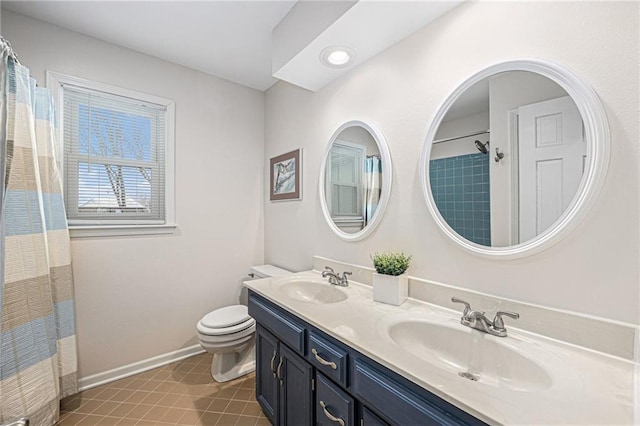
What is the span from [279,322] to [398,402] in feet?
2.41

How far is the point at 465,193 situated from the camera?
1.24 meters

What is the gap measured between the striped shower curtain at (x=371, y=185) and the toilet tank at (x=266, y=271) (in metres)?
1.04

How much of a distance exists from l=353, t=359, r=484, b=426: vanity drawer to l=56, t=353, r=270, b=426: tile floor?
1102mm

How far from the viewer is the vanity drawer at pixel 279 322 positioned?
1244 millimetres

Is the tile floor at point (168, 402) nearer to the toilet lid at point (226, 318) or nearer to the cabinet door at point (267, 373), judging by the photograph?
the cabinet door at point (267, 373)

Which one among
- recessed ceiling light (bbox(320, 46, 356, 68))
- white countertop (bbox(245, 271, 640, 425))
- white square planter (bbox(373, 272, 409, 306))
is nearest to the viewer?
white countertop (bbox(245, 271, 640, 425))

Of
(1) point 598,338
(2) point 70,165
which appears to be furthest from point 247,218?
(1) point 598,338

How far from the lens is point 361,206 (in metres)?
1.74

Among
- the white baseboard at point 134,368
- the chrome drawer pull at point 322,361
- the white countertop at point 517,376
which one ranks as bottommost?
the white baseboard at point 134,368

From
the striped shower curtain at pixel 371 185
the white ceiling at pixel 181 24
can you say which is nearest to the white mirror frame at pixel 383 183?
the striped shower curtain at pixel 371 185

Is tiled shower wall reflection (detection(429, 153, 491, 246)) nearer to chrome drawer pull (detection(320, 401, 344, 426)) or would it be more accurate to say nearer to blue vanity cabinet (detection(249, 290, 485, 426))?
blue vanity cabinet (detection(249, 290, 485, 426))

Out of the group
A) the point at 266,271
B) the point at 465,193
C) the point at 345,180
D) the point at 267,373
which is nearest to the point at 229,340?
the point at 267,373

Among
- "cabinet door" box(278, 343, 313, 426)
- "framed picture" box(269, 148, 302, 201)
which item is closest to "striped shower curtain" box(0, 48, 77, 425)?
"cabinet door" box(278, 343, 313, 426)

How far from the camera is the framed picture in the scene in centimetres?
228
